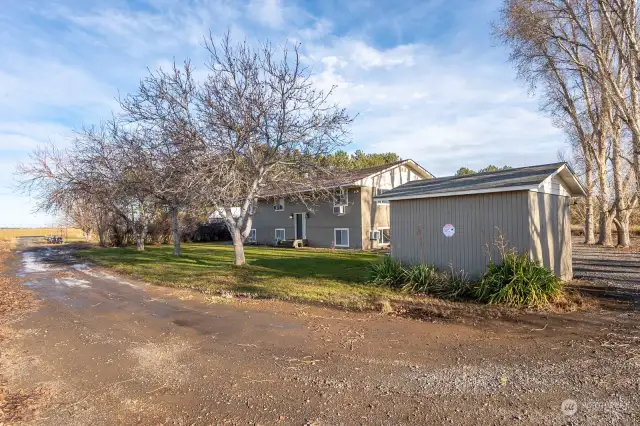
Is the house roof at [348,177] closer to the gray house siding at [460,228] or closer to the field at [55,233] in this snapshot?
the gray house siding at [460,228]

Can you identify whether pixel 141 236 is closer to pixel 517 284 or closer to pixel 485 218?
pixel 485 218

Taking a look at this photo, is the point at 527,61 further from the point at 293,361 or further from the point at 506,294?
the point at 293,361

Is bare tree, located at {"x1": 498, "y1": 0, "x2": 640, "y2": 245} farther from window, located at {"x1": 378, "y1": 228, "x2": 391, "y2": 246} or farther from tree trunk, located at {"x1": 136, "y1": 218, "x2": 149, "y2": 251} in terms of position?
tree trunk, located at {"x1": 136, "y1": 218, "x2": 149, "y2": 251}

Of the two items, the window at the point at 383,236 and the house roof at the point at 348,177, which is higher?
the house roof at the point at 348,177

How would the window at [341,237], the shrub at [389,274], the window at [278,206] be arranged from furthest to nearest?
the window at [278,206]
the window at [341,237]
the shrub at [389,274]

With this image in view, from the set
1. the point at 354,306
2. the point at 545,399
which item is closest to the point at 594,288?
the point at 354,306

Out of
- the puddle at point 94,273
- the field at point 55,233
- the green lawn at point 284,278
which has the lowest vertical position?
the puddle at point 94,273

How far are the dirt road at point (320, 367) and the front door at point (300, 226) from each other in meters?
16.6

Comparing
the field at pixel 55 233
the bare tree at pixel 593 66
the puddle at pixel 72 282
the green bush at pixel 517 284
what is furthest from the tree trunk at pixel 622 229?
the field at pixel 55 233

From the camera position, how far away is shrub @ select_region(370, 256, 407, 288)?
1005 cm

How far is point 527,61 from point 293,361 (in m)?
15.9

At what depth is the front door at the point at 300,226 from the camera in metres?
24.4

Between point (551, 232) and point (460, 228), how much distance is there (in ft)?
7.80

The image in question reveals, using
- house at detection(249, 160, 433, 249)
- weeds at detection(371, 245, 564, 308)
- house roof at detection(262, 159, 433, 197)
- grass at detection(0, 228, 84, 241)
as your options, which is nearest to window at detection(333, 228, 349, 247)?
house at detection(249, 160, 433, 249)
